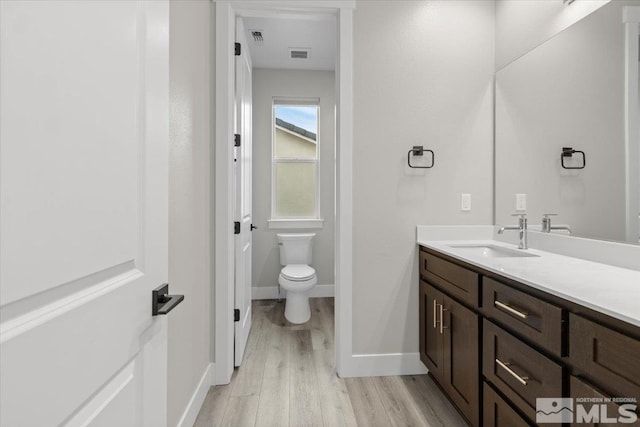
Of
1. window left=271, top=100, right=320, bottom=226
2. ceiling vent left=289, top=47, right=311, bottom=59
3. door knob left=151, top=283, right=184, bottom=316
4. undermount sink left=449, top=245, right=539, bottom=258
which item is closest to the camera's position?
door knob left=151, top=283, right=184, bottom=316

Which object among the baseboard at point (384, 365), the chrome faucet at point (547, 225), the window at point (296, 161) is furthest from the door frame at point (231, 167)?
the window at point (296, 161)

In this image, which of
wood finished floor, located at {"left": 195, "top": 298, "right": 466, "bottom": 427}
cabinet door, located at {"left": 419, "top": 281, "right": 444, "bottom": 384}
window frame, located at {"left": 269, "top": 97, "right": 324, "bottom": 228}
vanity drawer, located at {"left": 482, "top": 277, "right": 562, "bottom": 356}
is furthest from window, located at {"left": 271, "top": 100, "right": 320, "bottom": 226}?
vanity drawer, located at {"left": 482, "top": 277, "right": 562, "bottom": 356}

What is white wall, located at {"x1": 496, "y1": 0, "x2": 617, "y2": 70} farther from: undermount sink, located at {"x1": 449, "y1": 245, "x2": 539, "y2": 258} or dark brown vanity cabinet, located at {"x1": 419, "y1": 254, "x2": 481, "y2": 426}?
dark brown vanity cabinet, located at {"x1": 419, "y1": 254, "x2": 481, "y2": 426}

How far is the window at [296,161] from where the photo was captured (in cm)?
414

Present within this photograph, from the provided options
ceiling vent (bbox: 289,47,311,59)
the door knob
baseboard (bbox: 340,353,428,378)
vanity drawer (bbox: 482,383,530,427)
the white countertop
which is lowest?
baseboard (bbox: 340,353,428,378)

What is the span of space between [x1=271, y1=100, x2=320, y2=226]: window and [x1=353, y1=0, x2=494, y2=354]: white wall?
74.3 inches

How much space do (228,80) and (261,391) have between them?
1.96m

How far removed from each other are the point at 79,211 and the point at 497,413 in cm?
162

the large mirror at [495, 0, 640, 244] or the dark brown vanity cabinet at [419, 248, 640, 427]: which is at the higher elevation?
the large mirror at [495, 0, 640, 244]

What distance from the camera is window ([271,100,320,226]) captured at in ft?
13.6

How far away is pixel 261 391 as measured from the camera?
6.88ft

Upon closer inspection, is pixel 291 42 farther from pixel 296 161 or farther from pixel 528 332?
pixel 528 332

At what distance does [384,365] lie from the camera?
2289mm

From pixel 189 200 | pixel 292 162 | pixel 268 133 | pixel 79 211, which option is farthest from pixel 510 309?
pixel 268 133
